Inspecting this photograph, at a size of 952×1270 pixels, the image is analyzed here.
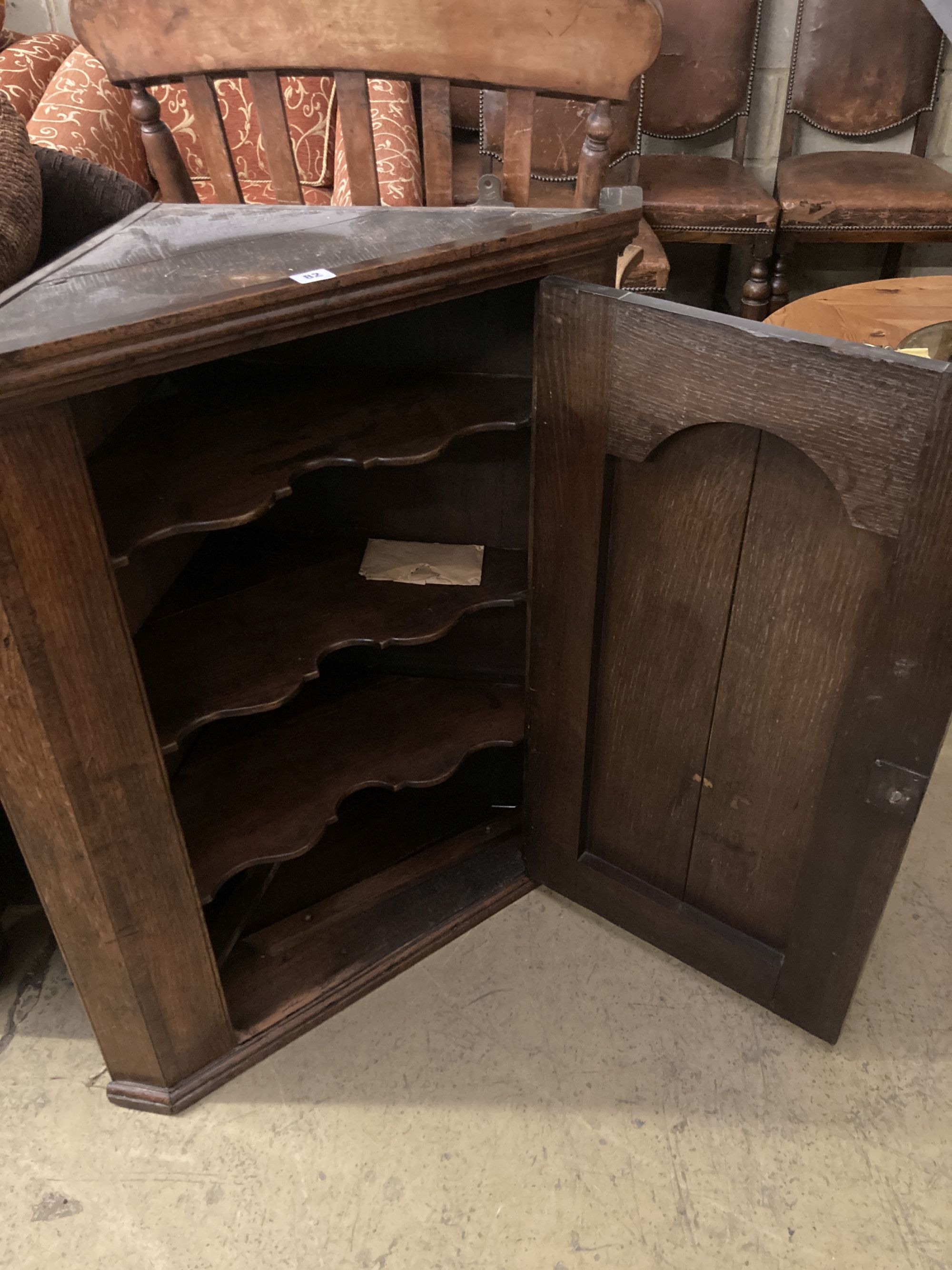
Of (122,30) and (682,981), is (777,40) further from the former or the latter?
(682,981)

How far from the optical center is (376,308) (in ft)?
3.04

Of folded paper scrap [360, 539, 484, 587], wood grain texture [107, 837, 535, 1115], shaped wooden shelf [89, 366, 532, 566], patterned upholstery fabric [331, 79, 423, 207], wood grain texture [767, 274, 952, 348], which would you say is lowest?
wood grain texture [107, 837, 535, 1115]

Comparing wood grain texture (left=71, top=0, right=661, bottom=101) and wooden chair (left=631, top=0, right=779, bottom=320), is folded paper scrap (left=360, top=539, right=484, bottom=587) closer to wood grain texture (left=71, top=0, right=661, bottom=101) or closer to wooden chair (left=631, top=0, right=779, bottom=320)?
wood grain texture (left=71, top=0, right=661, bottom=101)

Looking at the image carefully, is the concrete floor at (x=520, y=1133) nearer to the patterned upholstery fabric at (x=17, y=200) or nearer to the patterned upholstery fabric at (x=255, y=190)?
the patterned upholstery fabric at (x=17, y=200)

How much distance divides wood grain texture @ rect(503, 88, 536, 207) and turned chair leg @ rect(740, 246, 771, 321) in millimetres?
1380

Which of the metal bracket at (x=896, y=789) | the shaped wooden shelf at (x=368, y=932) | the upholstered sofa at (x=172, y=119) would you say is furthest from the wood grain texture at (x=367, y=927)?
the upholstered sofa at (x=172, y=119)

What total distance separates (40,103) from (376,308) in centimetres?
207

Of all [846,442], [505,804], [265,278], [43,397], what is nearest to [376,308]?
[265,278]

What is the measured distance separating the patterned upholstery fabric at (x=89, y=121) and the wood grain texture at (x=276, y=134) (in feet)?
3.61

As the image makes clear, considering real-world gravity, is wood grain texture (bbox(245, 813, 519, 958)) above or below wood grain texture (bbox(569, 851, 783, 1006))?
below

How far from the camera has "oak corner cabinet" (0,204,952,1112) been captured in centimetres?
87

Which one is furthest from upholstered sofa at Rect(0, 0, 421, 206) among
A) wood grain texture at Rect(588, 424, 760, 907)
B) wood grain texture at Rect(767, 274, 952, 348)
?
wood grain texture at Rect(588, 424, 760, 907)

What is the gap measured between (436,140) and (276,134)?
0.23 meters

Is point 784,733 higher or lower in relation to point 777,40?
lower
